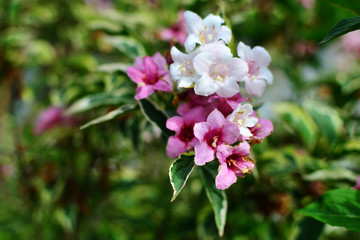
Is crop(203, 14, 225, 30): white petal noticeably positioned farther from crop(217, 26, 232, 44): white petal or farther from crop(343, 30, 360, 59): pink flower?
crop(343, 30, 360, 59): pink flower

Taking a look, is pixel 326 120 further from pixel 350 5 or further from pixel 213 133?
pixel 213 133

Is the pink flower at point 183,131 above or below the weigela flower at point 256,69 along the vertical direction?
below

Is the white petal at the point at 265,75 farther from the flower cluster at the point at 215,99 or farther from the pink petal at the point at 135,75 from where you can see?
the pink petal at the point at 135,75

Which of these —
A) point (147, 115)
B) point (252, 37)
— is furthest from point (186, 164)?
point (252, 37)

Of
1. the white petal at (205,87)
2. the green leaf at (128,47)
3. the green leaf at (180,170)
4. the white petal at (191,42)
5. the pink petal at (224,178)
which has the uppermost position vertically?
the white petal at (191,42)

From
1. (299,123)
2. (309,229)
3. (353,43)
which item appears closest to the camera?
(309,229)

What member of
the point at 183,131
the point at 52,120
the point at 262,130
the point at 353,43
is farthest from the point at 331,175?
the point at 353,43

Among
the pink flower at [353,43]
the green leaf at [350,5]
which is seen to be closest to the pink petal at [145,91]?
the green leaf at [350,5]
